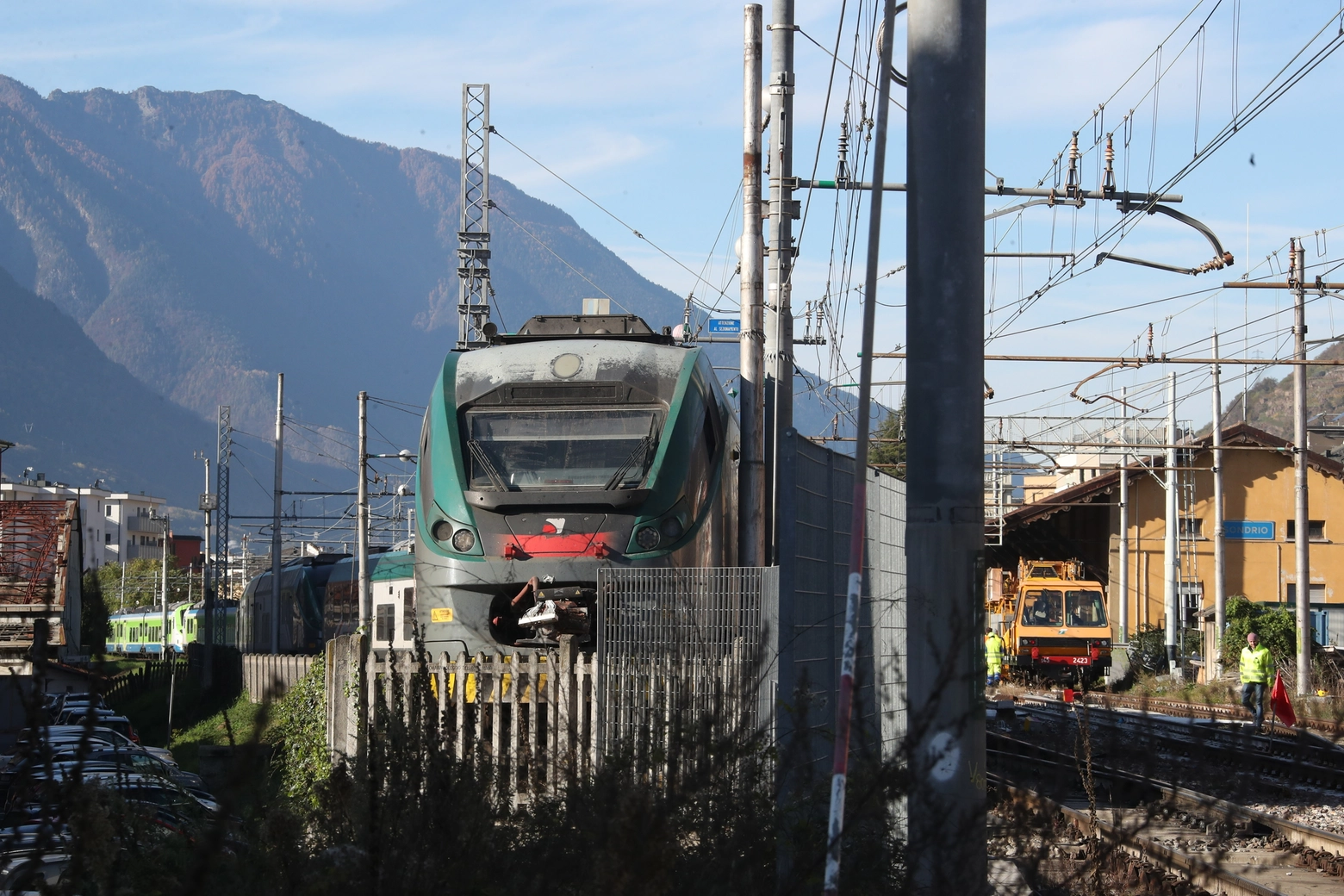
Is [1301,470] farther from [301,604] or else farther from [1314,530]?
[301,604]

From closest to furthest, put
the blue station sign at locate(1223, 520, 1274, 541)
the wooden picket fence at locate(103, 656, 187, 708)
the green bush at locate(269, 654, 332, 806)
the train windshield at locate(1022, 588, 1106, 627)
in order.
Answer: the green bush at locate(269, 654, 332, 806), the train windshield at locate(1022, 588, 1106, 627), the wooden picket fence at locate(103, 656, 187, 708), the blue station sign at locate(1223, 520, 1274, 541)

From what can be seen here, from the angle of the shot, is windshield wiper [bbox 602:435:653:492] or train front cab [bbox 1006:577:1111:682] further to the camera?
train front cab [bbox 1006:577:1111:682]

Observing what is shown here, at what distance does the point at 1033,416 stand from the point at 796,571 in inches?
927

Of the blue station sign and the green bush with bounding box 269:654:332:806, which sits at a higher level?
the blue station sign

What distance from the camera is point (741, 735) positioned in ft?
Result: 16.9

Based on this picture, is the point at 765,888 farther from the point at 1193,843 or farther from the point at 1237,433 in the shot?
the point at 1237,433

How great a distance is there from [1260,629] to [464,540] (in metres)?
25.0

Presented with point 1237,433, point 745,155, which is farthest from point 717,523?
point 1237,433

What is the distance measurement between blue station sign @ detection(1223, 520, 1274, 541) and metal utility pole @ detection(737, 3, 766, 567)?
32.6 meters

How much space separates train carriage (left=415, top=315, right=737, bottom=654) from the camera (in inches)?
440

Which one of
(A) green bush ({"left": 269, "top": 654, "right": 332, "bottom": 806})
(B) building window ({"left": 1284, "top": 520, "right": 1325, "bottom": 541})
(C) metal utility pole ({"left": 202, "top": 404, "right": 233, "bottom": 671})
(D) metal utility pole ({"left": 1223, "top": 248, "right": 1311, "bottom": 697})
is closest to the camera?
(A) green bush ({"left": 269, "top": 654, "right": 332, "bottom": 806})

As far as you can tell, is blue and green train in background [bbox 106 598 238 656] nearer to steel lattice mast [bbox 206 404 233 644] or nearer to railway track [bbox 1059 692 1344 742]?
steel lattice mast [bbox 206 404 233 644]

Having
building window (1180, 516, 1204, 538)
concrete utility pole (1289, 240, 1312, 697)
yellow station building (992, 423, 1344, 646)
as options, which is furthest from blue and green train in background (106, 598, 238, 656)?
concrete utility pole (1289, 240, 1312, 697)

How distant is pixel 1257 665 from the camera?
70.5 feet
